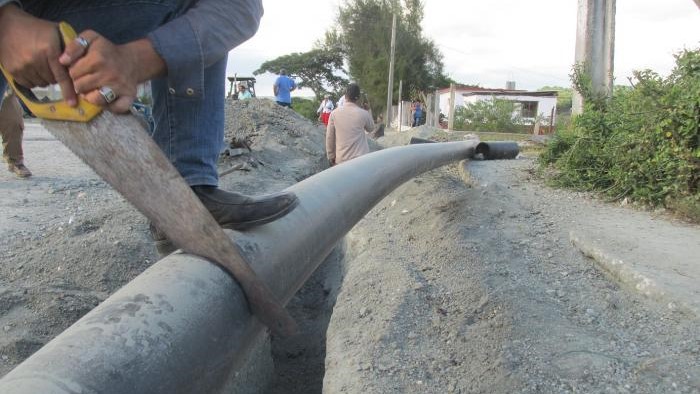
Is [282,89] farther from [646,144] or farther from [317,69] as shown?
[317,69]

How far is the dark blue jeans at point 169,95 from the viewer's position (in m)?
1.51

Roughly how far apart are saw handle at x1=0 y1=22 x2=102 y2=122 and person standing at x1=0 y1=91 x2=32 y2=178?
5.62 m

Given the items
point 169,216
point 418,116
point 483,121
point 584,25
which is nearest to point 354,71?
point 418,116

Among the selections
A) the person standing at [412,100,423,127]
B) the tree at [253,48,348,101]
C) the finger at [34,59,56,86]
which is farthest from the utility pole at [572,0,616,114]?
the tree at [253,48,348,101]

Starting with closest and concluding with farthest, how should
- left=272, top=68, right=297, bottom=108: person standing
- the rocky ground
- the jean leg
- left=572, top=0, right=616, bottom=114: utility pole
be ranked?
the jean leg
the rocky ground
left=572, top=0, right=616, bottom=114: utility pole
left=272, top=68, right=297, bottom=108: person standing

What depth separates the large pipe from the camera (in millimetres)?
994

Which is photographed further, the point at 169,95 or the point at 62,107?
the point at 169,95

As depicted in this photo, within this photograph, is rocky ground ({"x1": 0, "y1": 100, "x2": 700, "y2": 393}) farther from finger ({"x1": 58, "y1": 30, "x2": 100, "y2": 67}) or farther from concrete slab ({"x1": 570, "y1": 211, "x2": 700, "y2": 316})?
finger ({"x1": 58, "y1": 30, "x2": 100, "y2": 67})

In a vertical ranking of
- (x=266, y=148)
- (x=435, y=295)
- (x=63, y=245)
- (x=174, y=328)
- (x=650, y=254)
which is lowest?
(x=435, y=295)

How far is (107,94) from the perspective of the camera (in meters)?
1.15

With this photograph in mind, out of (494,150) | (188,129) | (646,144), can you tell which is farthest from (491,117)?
(188,129)

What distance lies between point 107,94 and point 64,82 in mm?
100

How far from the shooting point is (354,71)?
43.4m

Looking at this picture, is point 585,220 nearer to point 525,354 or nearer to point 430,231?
point 430,231
